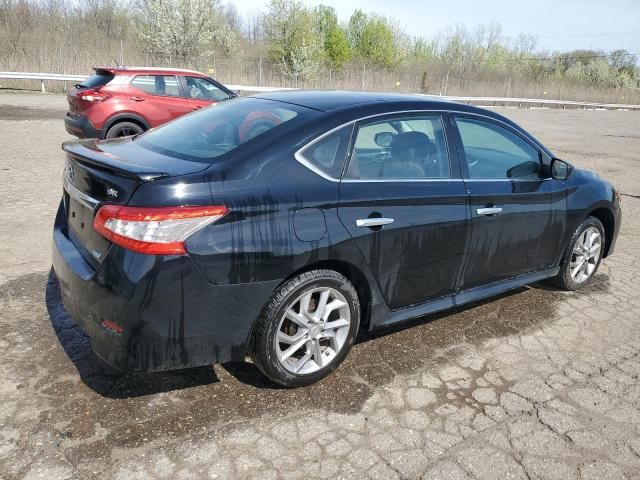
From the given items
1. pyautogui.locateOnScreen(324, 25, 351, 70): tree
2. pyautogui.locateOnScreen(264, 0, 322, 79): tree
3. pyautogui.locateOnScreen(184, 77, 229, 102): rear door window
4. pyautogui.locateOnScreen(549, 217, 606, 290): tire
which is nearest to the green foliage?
pyautogui.locateOnScreen(324, 25, 351, 70): tree

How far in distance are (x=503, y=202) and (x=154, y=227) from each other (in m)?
2.53

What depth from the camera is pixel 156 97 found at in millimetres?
10523

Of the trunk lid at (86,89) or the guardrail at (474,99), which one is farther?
the guardrail at (474,99)

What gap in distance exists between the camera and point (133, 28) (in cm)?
4388

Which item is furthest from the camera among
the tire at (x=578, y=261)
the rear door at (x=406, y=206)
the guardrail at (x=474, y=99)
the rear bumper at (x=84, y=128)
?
the guardrail at (x=474, y=99)

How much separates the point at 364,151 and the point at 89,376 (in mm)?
2105

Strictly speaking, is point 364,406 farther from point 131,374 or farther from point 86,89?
point 86,89

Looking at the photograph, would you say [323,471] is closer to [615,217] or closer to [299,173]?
[299,173]

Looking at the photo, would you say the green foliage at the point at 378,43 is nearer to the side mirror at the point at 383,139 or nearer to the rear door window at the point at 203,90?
the rear door window at the point at 203,90

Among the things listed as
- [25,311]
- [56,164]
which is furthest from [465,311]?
[56,164]

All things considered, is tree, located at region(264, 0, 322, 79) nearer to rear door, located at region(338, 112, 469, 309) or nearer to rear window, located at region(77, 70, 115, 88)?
rear window, located at region(77, 70, 115, 88)

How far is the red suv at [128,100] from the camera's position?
389 inches

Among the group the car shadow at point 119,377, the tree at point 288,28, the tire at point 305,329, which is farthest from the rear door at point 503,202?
the tree at point 288,28

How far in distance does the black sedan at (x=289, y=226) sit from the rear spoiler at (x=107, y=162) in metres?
0.01
